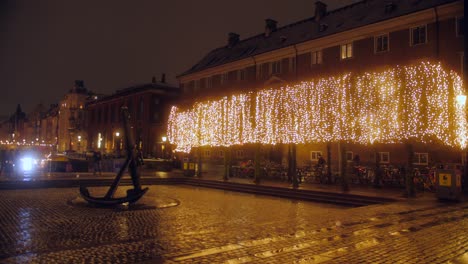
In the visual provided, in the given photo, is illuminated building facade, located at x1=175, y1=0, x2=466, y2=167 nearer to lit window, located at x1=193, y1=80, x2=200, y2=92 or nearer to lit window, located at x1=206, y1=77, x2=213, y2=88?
lit window, located at x1=206, y1=77, x2=213, y2=88

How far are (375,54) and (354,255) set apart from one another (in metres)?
25.9

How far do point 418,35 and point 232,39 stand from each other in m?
26.0

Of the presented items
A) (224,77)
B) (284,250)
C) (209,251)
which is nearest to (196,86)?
A: (224,77)

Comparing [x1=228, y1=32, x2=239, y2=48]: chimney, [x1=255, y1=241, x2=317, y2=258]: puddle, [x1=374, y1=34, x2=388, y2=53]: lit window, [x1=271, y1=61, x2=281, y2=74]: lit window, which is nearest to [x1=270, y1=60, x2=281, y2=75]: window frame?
[x1=271, y1=61, x2=281, y2=74]: lit window

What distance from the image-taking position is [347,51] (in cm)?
3312

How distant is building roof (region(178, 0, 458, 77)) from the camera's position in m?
30.3

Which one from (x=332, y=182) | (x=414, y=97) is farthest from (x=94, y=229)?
(x=332, y=182)

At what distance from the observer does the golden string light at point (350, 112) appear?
59.8ft

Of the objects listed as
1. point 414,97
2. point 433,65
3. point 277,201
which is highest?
point 433,65

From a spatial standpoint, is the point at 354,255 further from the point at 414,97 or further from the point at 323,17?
the point at 323,17

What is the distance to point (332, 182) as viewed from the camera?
25531 millimetres

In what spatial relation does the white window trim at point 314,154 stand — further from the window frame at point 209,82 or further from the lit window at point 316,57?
the window frame at point 209,82

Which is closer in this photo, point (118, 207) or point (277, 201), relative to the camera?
point (118, 207)

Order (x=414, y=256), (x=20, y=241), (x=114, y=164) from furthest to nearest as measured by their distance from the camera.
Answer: (x=114, y=164) → (x=20, y=241) → (x=414, y=256)
